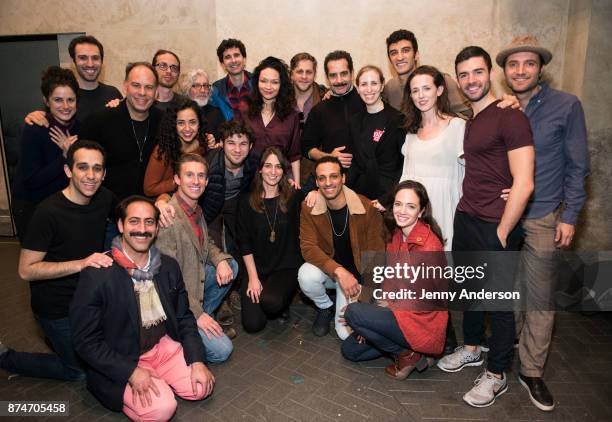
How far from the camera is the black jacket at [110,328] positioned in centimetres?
276

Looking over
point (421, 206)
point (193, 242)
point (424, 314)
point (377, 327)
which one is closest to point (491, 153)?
point (421, 206)

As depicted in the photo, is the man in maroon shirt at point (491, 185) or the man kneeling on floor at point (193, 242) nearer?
the man in maroon shirt at point (491, 185)

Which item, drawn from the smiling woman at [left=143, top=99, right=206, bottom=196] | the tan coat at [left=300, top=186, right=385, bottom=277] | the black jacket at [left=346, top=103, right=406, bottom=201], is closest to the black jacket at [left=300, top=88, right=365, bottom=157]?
the black jacket at [left=346, top=103, right=406, bottom=201]

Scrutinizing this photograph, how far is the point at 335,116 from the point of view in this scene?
4.21 meters

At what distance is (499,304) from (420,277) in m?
0.53

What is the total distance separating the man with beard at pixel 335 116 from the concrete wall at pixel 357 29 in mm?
2036

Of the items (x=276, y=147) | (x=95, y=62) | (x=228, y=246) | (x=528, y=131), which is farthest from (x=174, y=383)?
(x=95, y=62)

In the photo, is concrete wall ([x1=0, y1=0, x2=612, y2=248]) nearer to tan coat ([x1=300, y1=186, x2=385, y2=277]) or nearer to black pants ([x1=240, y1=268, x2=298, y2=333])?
tan coat ([x1=300, y1=186, x2=385, y2=277])

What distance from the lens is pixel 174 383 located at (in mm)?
3070

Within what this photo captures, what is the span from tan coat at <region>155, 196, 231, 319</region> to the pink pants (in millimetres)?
445

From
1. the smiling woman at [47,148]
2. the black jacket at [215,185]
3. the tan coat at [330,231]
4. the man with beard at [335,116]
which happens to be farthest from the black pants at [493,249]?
the smiling woman at [47,148]

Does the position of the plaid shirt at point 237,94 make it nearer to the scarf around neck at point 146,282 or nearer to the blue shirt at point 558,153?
the scarf around neck at point 146,282

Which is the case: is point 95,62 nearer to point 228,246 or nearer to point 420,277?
point 228,246

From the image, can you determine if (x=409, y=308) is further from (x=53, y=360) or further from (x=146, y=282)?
(x=53, y=360)
